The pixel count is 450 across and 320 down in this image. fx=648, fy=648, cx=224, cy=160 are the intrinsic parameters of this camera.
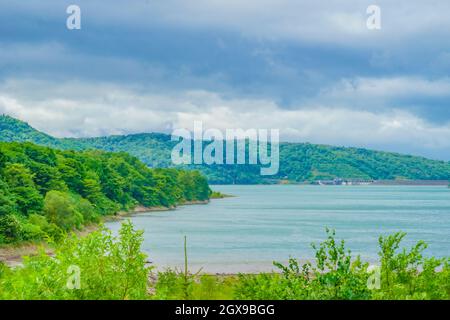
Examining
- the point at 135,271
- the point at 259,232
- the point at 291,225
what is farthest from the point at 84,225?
the point at 135,271

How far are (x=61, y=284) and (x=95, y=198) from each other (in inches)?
3863

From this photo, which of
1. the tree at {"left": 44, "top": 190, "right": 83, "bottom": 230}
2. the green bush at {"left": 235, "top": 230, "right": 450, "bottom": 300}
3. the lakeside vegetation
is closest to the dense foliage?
the tree at {"left": 44, "top": 190, "right": 83, "bottom": 230}

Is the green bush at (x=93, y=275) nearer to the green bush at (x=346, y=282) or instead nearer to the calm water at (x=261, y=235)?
the green bush at (x=346, y=282)

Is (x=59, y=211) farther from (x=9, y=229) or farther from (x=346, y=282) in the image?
(x=346, y=282)

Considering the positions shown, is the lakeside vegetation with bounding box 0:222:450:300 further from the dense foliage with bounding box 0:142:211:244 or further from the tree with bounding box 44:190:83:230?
the tree with bounding box 44:190:83:230

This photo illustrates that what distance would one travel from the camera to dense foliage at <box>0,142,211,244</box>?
241 ft

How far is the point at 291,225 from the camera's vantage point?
10888 cm

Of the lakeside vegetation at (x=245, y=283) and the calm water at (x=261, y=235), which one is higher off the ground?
the calm water at (x=261, y=235)

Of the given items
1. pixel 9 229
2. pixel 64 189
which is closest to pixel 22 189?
pixel 9 229

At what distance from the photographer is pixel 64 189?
321 ft

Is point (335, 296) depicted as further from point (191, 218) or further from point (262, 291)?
point (191, 218)

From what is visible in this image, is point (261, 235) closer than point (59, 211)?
No

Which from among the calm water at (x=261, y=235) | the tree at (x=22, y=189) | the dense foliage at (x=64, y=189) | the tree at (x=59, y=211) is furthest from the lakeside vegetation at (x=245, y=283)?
the tree at (x=59, y=211)

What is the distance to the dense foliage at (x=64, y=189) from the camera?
241 ft
